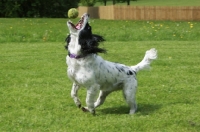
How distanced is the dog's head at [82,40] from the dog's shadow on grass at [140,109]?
1038mm

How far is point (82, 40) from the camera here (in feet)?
19.5

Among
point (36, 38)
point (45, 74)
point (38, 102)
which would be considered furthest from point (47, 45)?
point (38, 102)

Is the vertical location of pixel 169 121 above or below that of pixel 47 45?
above

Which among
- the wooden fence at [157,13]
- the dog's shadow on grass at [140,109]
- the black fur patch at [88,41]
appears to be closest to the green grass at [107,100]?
the dog's shadow on grass at [140,109]

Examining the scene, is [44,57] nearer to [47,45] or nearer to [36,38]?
[47,45]

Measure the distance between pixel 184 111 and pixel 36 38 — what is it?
11.4 metres

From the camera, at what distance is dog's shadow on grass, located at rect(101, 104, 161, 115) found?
21.4 ft

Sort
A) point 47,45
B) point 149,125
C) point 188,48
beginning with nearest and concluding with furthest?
point 149,125
point 188,48
point 47,45

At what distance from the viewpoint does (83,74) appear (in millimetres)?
5938

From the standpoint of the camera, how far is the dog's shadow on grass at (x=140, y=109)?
6.52 metres

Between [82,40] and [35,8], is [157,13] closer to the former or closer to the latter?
[35,8]

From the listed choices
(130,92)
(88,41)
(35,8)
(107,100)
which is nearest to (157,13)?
(35,8)

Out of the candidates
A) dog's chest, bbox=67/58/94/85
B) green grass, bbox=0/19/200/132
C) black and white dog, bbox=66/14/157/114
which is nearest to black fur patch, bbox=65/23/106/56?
black and white dog, bbox=66/14/157/114

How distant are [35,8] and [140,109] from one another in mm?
38198
